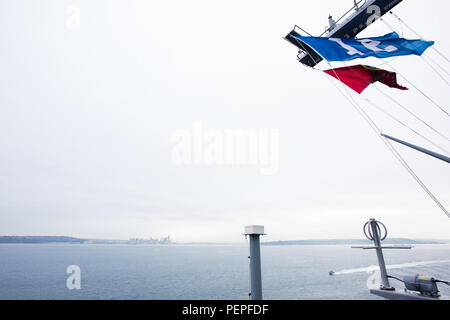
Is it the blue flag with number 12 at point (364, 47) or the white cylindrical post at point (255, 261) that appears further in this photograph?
the blue flag with number 12 at point (364, 47)

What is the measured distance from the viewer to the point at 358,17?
1174cm

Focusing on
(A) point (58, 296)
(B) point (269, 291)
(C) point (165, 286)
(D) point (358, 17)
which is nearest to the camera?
(D) point (358, 17)

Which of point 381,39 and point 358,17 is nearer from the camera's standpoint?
point 381,39

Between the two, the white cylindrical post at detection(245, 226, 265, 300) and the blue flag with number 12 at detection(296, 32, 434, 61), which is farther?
the blue flag with number 12 at detection(296, 32, 434, 61)

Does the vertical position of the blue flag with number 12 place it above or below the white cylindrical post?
above

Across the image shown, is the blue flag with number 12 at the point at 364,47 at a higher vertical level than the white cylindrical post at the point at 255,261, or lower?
higher

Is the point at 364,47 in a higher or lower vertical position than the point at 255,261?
higher

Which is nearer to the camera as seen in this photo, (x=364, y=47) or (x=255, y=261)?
(x=255, y=261)
